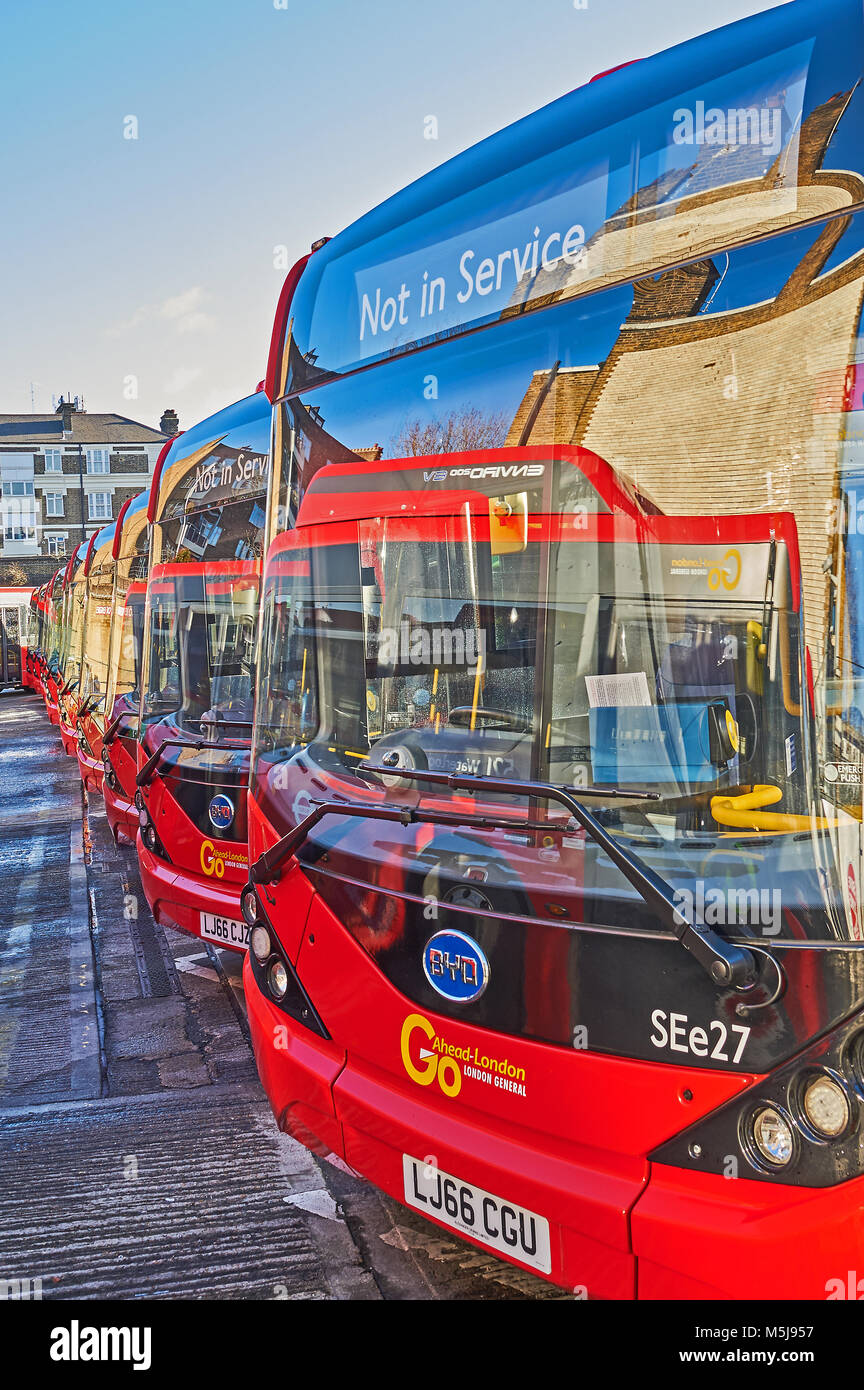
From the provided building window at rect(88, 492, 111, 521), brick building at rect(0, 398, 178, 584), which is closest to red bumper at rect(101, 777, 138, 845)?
brick building at rect(0, 398, 178, 584)

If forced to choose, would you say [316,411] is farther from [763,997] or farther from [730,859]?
[763,997]

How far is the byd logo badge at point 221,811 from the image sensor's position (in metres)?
6.26

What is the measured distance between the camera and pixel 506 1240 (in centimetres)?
280

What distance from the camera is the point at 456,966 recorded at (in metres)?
2.96

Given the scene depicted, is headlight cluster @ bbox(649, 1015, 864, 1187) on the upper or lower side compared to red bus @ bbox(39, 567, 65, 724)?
lower

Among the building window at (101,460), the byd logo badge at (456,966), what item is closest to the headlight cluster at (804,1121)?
the byd logo badge at (456,966)

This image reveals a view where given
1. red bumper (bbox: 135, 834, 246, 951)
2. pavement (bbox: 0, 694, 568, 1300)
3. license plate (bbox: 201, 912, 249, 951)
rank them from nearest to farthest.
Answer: pavement (bbox: 0, 694, 568, 1300) → license plate (bbox: 201, 912, 249, 951) → red bumper (bbox: 135, 834, 246, 951)

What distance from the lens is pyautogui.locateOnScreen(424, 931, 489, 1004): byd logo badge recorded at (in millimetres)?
2900

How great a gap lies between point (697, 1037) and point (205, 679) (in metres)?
5.25

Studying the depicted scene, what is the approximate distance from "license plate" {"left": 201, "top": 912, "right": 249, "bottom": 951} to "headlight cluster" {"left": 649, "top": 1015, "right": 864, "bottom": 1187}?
4006mm

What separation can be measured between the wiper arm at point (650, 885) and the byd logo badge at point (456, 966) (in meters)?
0.41

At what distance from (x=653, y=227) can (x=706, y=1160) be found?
2.16m

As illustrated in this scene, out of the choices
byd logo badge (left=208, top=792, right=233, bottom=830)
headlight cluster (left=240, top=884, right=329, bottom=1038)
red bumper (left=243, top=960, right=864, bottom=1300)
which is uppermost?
byd logo badge (left=208, top=792, right=233, bottom=830)

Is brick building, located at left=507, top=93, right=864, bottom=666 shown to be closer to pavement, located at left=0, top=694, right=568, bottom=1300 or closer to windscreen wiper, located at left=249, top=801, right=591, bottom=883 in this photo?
windscreen wiper, located at left=249, top=801, right=591, bottom=883
